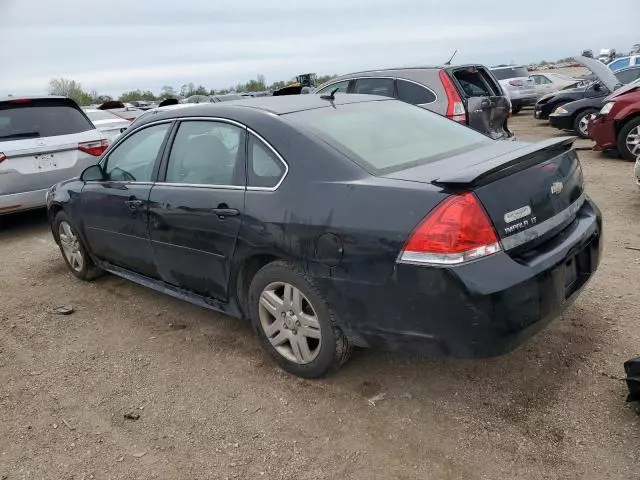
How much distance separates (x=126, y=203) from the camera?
161 inches

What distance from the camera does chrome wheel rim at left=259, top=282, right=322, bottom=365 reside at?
3.07m

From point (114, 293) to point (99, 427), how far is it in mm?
2073

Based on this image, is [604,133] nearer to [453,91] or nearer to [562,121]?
[453,91]

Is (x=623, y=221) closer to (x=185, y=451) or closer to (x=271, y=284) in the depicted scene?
(x=271, y=284)

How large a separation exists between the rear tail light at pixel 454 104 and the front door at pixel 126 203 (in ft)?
14.7

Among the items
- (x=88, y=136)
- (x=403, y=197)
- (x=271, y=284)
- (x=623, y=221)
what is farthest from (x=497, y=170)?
(x=88, y=136)

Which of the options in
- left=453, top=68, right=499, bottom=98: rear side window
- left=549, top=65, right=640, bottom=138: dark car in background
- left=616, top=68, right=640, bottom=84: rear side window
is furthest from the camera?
left=616, top=68, right=640, bottom=84: rear side window

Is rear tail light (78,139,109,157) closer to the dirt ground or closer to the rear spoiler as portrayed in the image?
the dirt ground

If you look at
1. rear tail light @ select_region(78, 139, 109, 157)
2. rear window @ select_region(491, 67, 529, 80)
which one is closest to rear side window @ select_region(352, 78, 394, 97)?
rear tail light @ select_region(78, 139, 109, 157)

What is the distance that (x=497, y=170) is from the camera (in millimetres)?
2619

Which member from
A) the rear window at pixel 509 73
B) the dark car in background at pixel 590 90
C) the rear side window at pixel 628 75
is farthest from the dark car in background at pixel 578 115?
the rear window at pixel 509 73

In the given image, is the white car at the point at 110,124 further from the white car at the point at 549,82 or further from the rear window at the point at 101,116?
the white car at the point at 549,82

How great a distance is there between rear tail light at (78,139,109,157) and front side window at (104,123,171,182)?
3.02 m

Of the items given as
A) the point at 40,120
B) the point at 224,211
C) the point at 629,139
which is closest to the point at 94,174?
Answer: the point at 224,211
